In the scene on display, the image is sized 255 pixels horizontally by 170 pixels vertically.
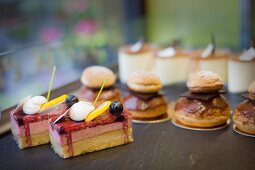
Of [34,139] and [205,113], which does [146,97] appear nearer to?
[205,113]

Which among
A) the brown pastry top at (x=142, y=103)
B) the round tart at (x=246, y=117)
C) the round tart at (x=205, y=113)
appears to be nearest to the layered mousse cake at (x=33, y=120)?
the brown pastry top at (x=142, y=103)

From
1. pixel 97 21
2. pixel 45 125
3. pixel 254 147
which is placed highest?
pixel 97 21

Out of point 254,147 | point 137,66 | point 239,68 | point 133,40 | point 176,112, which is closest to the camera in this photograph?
point 254,147

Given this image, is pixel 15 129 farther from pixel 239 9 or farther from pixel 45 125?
pixel 239 9

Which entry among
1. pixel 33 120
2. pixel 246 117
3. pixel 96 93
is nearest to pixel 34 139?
pixel 33 120

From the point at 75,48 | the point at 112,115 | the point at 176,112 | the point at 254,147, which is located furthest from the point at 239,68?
the point at 75,48

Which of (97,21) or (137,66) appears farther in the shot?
(97,21)

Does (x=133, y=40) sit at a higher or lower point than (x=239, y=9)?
lower
